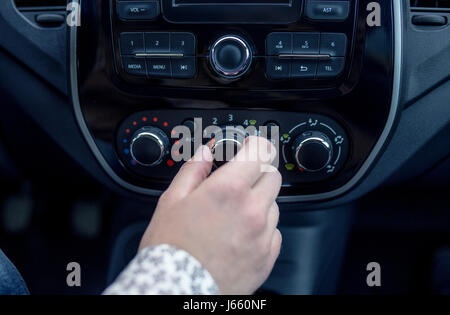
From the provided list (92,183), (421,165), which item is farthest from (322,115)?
(92,183)

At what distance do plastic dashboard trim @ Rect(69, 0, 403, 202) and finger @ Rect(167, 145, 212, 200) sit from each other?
0.28 metres

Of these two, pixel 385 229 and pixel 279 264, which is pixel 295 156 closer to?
pixel 279 264

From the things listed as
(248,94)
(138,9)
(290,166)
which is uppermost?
(138,9)

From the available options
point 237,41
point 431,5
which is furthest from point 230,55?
point 431,5

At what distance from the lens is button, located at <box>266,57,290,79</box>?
69 centimetres

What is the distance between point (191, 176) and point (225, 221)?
0.08 m

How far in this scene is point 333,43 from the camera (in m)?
0.68

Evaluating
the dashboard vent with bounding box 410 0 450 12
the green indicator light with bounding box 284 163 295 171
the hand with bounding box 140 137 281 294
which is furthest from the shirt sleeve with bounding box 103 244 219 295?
the dashboard vent with bounding box 410 0 450 12

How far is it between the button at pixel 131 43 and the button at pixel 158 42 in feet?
0.04

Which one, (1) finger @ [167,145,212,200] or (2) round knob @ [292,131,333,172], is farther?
(2) round knob @ [292,131,333,172]

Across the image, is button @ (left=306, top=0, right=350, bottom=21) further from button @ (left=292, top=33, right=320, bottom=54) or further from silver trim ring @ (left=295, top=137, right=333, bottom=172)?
silver trim ring @ (left=295, top=137, right=333, bottom=172)

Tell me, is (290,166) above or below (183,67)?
below

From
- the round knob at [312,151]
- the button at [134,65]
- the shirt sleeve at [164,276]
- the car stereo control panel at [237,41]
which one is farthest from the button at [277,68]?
the shirt sleeve at [164,276]

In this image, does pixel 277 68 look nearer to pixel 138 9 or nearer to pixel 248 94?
pixel 248 94
